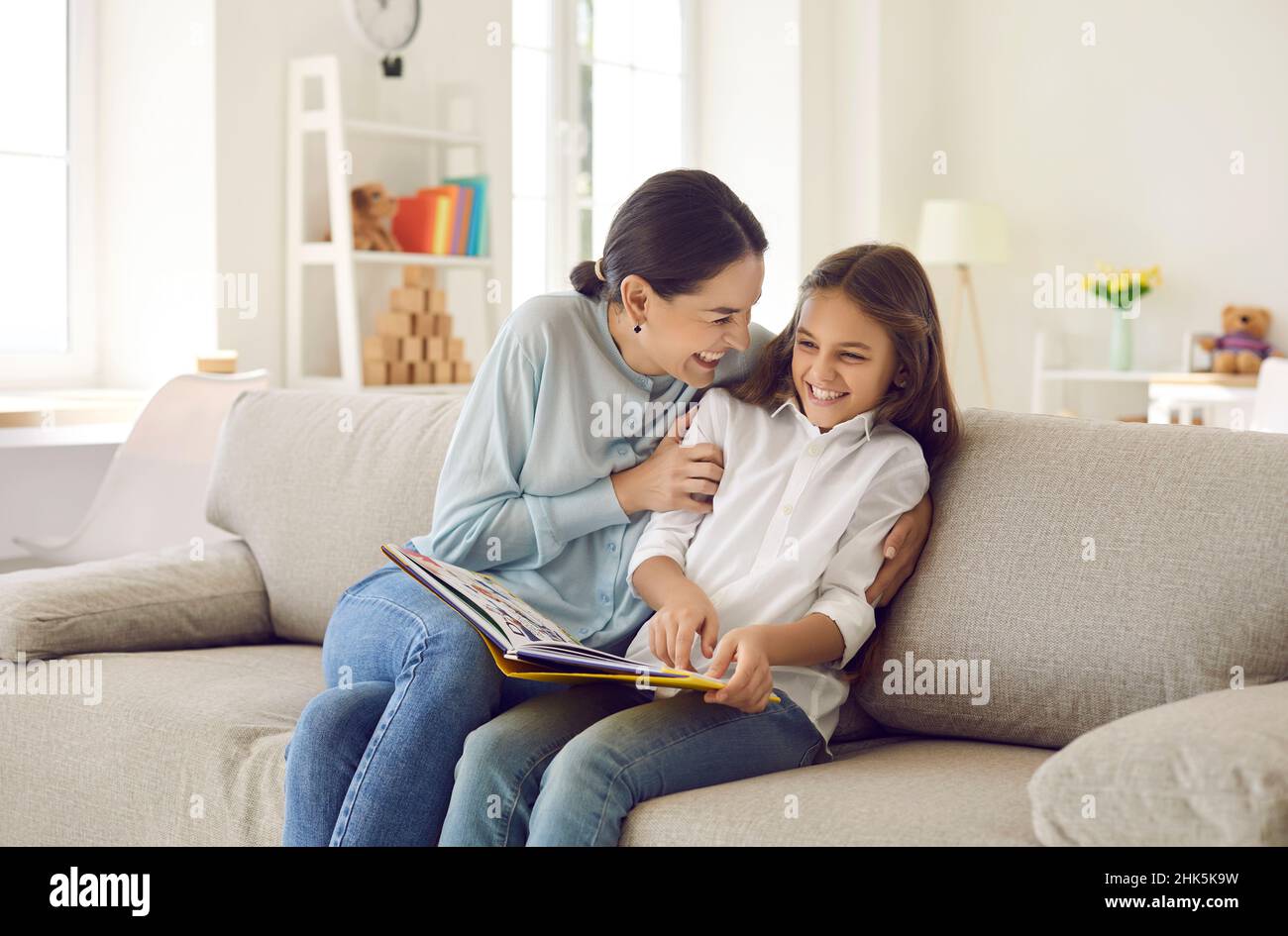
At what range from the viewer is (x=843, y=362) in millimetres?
1600

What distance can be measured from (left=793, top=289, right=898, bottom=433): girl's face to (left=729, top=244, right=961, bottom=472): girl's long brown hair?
0.01 metres

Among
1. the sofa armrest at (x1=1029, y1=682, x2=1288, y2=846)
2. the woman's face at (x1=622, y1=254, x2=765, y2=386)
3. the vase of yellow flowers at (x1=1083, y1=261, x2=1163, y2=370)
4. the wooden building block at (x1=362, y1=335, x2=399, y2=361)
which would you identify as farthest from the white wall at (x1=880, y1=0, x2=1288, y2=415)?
the sofa armrest at (x1=1029, y1=682, x2=1288, y2=846)

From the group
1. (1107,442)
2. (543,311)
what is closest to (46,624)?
(543,311)

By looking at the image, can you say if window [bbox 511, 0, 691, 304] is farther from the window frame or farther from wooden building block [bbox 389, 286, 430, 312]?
the window frame

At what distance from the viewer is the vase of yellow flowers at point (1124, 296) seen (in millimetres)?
5227

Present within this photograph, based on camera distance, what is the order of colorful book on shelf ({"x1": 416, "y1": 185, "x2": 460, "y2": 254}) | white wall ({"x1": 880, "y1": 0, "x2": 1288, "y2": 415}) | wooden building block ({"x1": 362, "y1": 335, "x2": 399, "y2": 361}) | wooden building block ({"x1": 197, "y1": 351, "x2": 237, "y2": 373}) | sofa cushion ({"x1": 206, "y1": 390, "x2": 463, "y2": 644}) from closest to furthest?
sofa cushion ({"x1": 206, "y1": 390, "x2": 463, "y2": 644})
wooden building block ({"x1": 197, "y1": 351, "x2": 237, "y2": 373})
wooden building block ({"x1": 362, "y1": 335, "x2": 399, "y2": 361})
colorful book on shelf ({"x1": 416, "y1": 185, "x2": 460, "y2": 254})
white wall ({"x1": 880, "y1": 0, "x2": 1288, "y2": 415})

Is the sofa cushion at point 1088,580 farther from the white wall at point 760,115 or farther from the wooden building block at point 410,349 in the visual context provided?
the white wall at point 760,115

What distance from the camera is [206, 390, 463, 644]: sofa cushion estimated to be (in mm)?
2070

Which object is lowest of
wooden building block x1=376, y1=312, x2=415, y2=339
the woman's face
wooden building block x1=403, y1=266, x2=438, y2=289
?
the woman's face

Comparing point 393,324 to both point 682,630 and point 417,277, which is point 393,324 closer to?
point 417,277

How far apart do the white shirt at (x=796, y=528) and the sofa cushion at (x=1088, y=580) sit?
78 mm

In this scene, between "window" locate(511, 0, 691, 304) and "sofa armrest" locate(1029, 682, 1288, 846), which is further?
"window" locate(511, 0, 691, 304)

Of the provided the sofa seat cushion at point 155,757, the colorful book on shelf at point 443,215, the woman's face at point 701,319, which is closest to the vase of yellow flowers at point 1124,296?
the colorful book on shelf at point 443,215

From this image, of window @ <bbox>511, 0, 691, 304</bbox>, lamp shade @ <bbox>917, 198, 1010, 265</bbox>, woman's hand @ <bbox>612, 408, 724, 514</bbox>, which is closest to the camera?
woman's hand @ <bbox>612, 408, 724, 514</bbox>
